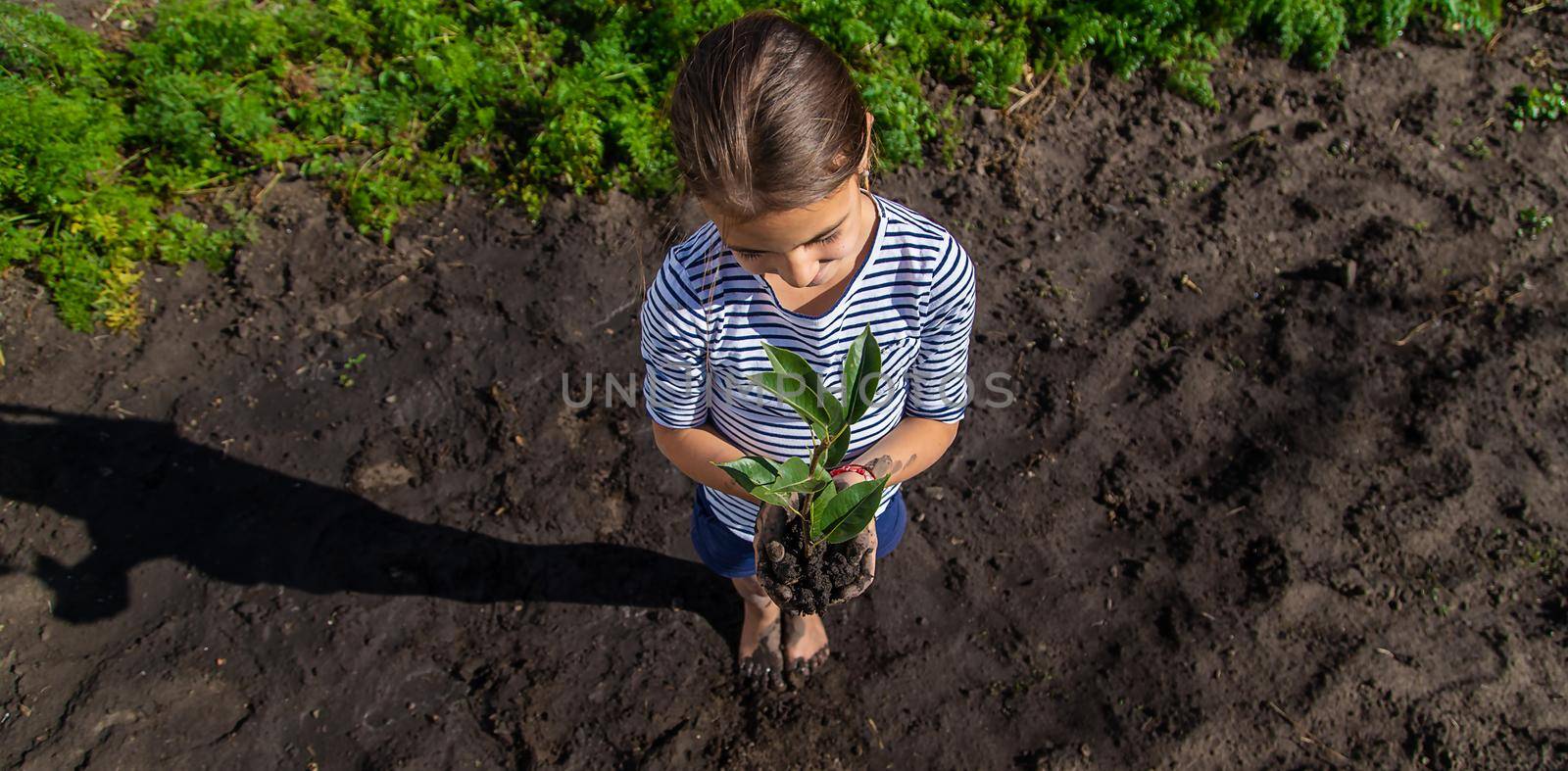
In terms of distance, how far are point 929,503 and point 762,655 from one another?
750 millimetres

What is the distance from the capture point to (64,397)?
3.20m

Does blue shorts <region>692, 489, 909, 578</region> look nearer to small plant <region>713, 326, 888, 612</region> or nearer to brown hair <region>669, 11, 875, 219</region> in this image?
small plant <region>713, 326, 888, 612</region>

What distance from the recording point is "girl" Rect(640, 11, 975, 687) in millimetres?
Result: 1430

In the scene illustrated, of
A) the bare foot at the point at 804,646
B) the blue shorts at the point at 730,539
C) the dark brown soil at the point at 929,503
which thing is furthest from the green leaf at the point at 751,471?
the bare foot at the point at 804,646

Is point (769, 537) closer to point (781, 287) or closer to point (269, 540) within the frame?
point (781, 287)

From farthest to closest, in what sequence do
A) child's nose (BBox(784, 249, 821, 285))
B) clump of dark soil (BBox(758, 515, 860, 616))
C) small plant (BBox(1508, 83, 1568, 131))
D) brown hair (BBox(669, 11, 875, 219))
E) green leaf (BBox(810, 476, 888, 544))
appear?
1. small plant (BBox(1508, 83, 1568, 131))
2. clump of dark soil (BBox(758, 515, 860, 616))
3. green leaf (BBox(810, 476, 888, 544))
4. child's nose (BBox(784, 249, 821, 285))
5. brown hair (BBox(669, 11, 875, 219))

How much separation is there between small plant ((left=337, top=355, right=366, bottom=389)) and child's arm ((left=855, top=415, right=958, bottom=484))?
2.04 metres

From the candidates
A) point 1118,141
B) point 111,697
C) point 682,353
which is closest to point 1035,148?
point 1118,141

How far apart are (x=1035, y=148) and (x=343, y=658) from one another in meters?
3.11

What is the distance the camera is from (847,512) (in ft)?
5.65

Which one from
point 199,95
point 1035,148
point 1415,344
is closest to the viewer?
point 1415,344

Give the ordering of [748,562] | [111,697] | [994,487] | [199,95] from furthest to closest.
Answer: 1. [199,95]
2. [994,487]
3. [111,697]
4. [748,562]

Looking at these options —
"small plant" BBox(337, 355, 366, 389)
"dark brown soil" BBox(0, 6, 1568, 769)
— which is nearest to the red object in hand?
"dark brown soil" BBox(0, 6, 1568, 769)

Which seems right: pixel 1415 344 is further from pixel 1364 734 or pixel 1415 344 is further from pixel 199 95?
pixel 199 95
